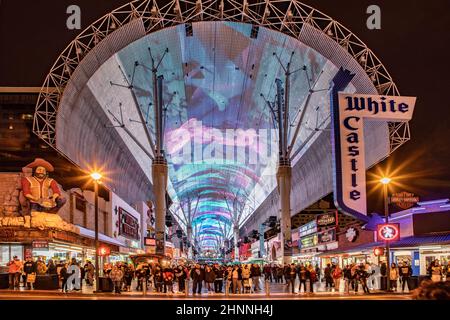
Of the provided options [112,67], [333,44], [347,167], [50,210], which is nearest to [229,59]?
[112,67]

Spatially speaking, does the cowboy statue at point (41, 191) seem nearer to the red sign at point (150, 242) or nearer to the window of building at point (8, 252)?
the window of building at point (8, 252)

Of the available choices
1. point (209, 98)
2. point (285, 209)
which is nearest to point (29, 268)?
point (285, 209)

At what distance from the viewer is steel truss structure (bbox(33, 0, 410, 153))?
41.5m

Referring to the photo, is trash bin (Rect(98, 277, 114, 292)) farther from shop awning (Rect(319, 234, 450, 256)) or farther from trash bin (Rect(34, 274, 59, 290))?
shop awning (Rect(319, 234, 450, 256))

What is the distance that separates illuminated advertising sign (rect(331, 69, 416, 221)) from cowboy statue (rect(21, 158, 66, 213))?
59.8 feet

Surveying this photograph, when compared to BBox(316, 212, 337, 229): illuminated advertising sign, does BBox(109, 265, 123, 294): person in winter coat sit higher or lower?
lower

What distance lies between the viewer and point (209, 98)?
74.2m

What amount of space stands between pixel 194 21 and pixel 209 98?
30909 millimetres

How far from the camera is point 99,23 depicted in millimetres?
44375

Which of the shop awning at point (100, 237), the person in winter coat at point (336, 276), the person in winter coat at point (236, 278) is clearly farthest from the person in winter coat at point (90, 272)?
the person in winter coat at point (336, 276)

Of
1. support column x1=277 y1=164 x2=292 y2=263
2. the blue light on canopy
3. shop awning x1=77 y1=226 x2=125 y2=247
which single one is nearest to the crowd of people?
shop awning x1=77 y1=226 x2=125 y2=247

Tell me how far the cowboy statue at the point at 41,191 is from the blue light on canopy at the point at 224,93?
1574cm
